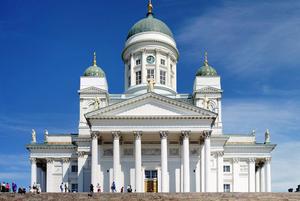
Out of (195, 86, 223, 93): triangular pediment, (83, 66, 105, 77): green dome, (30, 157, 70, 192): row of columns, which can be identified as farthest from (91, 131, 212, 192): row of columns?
(83, 66, 105, 77): green dome

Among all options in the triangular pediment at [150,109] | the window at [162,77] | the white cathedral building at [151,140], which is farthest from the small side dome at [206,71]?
the triangular pediment at [150,109]

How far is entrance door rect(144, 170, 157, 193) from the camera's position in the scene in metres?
55.5

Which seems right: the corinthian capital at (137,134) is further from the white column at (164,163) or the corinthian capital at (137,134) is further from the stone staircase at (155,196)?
the stone staircase at (155,196)

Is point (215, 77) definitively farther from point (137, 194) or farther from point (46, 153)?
point (137, 194)

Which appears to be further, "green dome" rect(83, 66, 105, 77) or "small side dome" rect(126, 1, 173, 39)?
"small side dome" rect(126, 1, 173, 39)

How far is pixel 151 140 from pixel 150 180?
4.15m

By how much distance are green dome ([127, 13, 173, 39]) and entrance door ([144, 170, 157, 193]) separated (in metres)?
22.0

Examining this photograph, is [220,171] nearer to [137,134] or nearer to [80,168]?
[137,134]

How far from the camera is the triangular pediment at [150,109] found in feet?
177

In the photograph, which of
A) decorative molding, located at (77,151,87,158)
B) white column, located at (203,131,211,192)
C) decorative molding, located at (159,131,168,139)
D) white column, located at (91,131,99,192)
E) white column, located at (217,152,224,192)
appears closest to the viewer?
white column, located at (203,131,211,192)

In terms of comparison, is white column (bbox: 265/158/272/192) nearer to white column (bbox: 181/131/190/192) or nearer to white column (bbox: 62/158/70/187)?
white column (bbox: 181/131/190/192)

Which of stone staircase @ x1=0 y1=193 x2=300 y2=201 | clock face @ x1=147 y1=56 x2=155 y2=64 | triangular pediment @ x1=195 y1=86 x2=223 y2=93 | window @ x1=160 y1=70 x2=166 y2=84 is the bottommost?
stone staircase @ x1=0 y1=193 x2=300 y2=201

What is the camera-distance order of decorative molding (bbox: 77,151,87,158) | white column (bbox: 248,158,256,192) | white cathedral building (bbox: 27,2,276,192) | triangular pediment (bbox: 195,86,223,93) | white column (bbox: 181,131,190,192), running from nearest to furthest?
white column (bbox: 181,131,190,192) → white cathedral building (bbox: 27,2,276,192) → decorative molding (bbox: 77,151,87,158) → white column (bbox: 248,158,256,192) → triangular pediment (bbox: 195,86,223,93)

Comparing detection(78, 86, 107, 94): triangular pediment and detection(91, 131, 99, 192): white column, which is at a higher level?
detection(78, 86, 107, 94): triangular pediment
